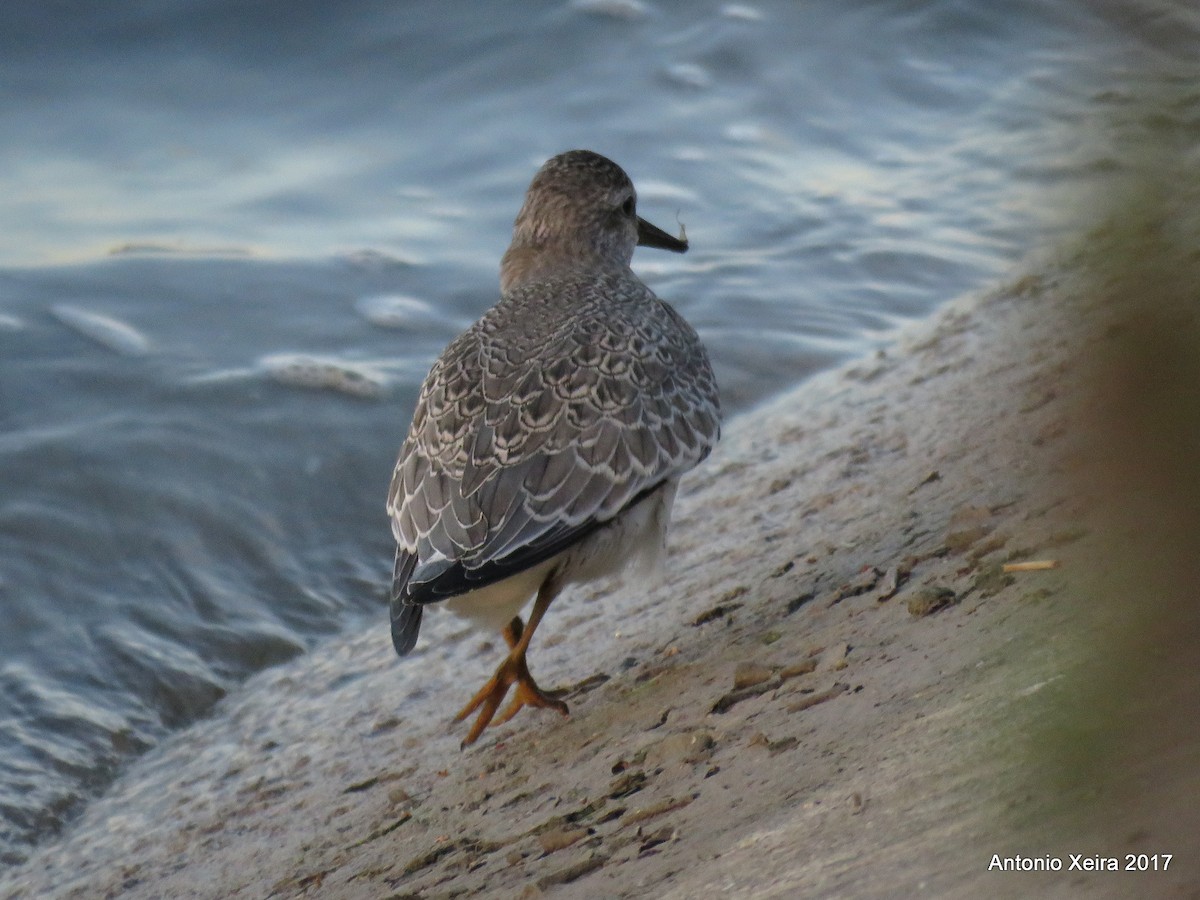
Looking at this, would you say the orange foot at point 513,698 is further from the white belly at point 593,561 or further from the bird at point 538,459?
the white belly at point 593,561

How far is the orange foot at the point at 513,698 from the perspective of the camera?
464 cm

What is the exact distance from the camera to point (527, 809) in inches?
150

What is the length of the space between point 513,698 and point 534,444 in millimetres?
880

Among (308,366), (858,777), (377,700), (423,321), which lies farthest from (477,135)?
(858,777)

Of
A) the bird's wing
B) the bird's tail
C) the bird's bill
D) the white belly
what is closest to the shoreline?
the white belly

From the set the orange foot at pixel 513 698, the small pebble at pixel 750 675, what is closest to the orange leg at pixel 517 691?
the orange foot at pixel 513 698

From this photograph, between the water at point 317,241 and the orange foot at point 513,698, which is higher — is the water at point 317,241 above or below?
above

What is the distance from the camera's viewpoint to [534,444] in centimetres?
436

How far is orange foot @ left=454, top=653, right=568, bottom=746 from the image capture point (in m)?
4.64

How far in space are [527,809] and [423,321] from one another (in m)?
5.10

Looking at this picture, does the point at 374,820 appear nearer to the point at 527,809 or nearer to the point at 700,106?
the point at 527,809

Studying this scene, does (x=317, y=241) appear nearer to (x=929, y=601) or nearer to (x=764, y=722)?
(x=929, y=601)

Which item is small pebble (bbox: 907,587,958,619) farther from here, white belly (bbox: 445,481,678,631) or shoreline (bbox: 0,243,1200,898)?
white belly (bbox: 445,481,678,631)

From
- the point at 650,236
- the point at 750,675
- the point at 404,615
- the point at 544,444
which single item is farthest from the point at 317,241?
the point at 750,675
